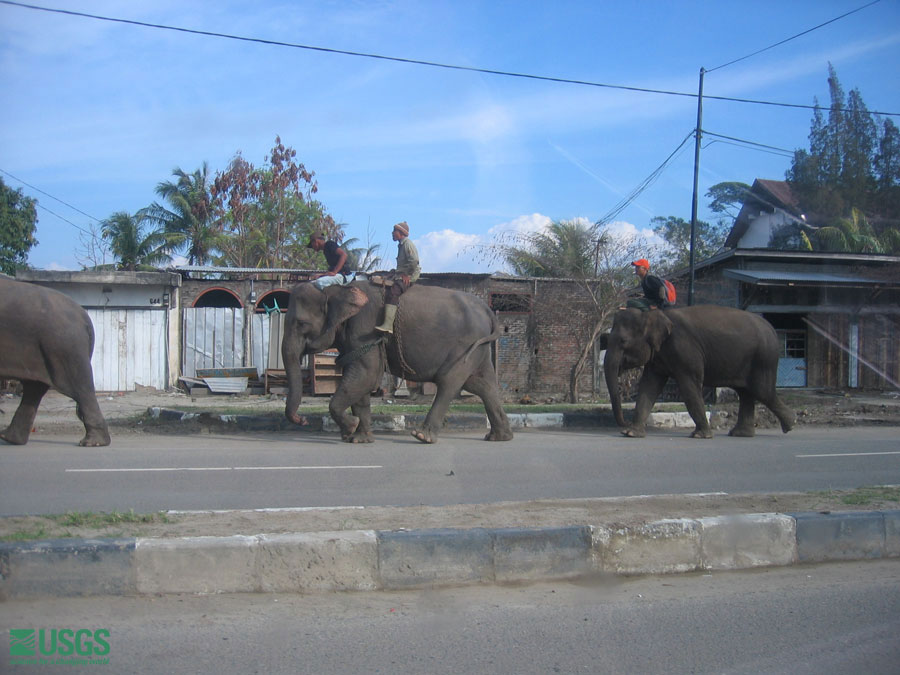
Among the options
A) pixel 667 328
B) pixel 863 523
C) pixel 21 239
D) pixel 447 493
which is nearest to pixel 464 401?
pixel 667 328

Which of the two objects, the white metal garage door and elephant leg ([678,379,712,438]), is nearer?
elephant leg ([678,379,712,438])

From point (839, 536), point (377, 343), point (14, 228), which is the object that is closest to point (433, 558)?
point (839, 536)

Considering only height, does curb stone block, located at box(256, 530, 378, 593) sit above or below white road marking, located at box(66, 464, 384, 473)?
above

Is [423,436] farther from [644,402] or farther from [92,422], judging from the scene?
[92,422]

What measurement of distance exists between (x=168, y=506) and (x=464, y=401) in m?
12.6

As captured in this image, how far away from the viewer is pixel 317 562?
15.3ft

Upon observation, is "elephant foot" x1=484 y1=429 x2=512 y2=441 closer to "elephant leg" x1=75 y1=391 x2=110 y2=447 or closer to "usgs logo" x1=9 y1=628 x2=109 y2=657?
"elephant leg" x1=75 y1=391 x2=110 y2=447

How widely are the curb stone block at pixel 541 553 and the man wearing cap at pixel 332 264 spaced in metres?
5.88

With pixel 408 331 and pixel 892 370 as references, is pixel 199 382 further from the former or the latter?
pixel 892 370

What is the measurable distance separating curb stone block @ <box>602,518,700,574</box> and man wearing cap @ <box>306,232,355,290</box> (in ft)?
19.8

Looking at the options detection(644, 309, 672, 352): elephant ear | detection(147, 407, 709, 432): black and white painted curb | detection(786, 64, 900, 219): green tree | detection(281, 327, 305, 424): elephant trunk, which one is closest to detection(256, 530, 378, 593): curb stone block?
detection(281, 327, 305, 424): elephant trunk

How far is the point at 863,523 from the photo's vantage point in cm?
555

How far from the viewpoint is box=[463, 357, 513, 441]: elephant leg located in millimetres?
10875

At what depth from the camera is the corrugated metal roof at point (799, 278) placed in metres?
19.1
